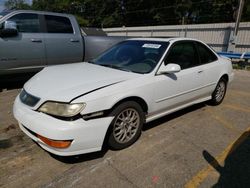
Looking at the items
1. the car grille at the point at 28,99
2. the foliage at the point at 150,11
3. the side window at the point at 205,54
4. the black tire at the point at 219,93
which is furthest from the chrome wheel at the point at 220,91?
the foliage at the point at 150,11

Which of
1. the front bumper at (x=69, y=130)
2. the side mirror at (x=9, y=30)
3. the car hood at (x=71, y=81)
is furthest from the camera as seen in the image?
the side mirror at (x=9, y=30)

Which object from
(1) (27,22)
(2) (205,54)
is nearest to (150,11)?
(1) (27,22)

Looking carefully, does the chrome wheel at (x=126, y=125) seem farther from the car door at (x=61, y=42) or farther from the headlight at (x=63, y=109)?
the car door at (x=61, y=42)

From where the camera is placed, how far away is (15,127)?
3.70m

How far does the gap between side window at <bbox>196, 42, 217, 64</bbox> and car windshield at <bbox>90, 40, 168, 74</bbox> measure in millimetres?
979

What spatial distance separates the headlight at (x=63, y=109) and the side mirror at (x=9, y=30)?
3.34 m

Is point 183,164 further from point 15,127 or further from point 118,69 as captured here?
point 15,127

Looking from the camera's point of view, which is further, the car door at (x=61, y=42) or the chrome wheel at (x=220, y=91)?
the car door at (x=61, y=42)

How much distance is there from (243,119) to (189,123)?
1.16 metres

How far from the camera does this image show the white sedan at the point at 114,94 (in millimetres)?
2549

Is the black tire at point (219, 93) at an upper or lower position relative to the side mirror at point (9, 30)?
lower

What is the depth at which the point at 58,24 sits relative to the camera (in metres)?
6.16

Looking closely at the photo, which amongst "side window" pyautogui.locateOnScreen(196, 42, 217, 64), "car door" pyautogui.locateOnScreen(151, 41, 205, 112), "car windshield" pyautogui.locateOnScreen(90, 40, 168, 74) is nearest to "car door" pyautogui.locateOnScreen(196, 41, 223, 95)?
"side window" pyautogui.locateOnScreen(196, 42, 217, 64)

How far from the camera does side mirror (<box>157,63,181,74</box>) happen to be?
333 centimetres
